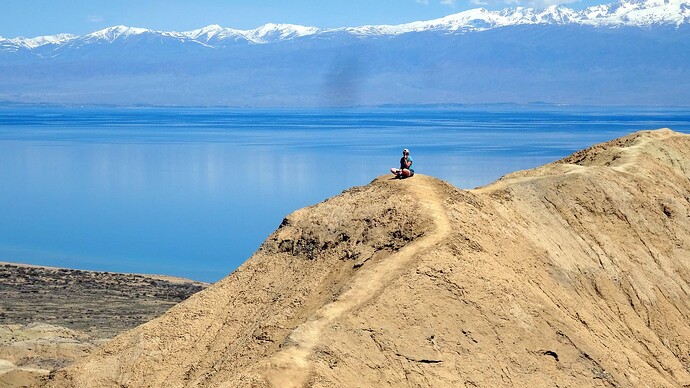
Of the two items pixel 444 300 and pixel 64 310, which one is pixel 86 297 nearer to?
pixel 64 310

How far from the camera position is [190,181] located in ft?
283

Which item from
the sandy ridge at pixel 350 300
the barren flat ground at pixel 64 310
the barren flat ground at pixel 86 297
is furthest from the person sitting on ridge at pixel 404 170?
the barren flat ground at pixel 86 297

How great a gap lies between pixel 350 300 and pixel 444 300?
1.51 meters

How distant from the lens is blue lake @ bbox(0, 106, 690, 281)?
56.6 meters

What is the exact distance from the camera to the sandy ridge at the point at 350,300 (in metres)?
15.6

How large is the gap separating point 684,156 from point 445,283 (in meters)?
13.4

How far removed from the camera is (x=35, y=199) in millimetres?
77125

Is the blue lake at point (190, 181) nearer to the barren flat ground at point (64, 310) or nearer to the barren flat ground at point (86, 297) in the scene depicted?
the barren flat ground at point (86, 297)

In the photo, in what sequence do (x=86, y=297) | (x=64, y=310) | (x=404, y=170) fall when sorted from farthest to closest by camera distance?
(x=86, y=297)
(x=64, y=310)
(x=404, y=170)

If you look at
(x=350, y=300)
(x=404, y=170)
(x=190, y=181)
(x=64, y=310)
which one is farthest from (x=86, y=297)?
(x=190, y=181)

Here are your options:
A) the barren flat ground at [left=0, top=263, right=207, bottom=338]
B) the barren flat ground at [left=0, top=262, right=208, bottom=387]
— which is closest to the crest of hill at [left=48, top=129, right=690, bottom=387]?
the barren flat ground at [left=0, top=262, right=208, bottom=387]

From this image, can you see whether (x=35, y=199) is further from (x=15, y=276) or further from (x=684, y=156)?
(x=684, y=156)

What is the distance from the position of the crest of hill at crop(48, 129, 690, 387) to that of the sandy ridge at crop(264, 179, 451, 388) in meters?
0.03

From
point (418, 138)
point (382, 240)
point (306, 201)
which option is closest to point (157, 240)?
point (306, 201)
